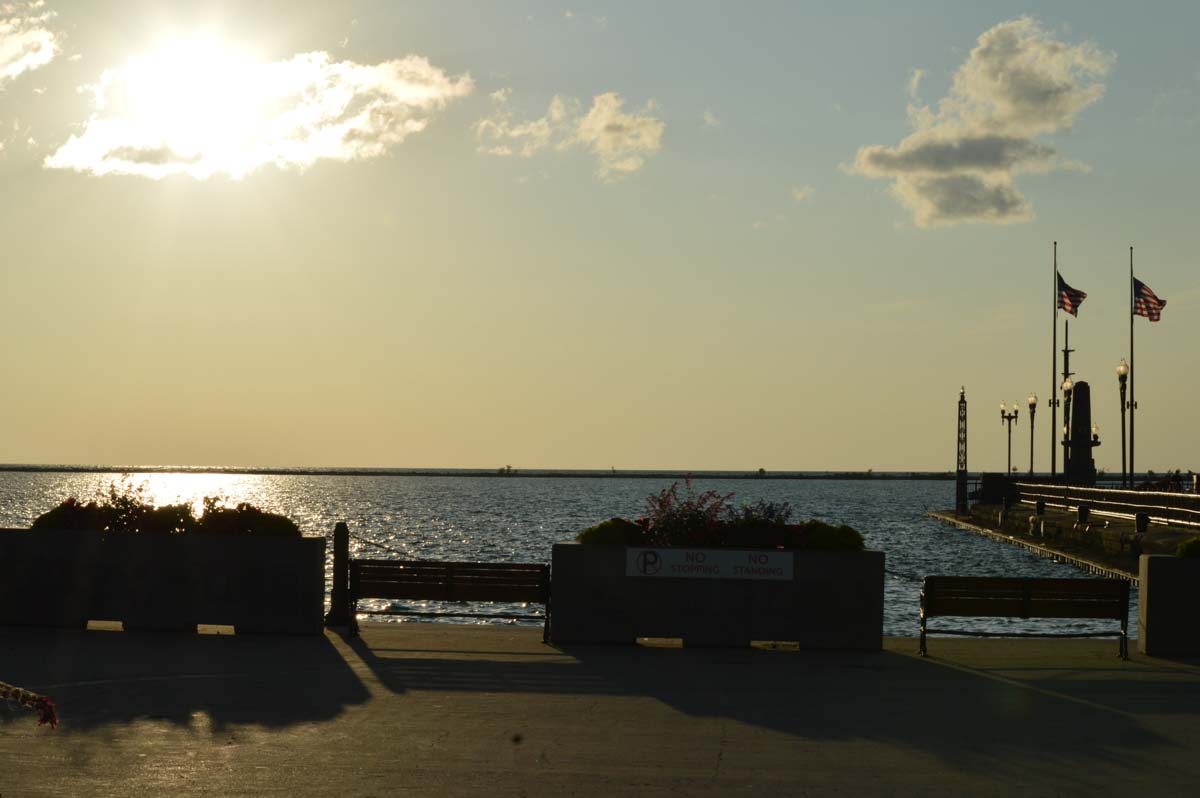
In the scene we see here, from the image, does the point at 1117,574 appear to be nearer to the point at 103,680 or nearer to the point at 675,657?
the point at 675,657

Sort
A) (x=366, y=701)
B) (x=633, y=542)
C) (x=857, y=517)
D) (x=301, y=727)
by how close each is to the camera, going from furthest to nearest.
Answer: (x=857, y=517), (x=633, y=542), (x=366, y=701), (x=301, y=727)

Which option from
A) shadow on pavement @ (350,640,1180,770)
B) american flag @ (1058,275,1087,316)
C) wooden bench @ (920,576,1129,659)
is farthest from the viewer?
american flag @ (1058,275,1087,316)

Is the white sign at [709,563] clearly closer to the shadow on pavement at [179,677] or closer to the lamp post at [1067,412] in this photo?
the shadow on pavement at [179,677]

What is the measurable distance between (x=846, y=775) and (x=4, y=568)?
13124mm

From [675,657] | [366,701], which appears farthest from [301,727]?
[675,657]

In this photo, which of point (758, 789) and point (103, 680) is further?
point (103, 680)

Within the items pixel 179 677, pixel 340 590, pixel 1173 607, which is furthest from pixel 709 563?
pixel 179 677

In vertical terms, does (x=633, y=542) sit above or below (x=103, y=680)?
above

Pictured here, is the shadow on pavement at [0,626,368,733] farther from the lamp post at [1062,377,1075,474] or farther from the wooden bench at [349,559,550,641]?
the lamp post at [1062,377,1075,474]

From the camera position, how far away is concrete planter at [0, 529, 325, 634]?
18141 mm

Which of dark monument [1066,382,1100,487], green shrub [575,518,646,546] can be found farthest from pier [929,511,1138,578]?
green shrub [575,518,646,546]

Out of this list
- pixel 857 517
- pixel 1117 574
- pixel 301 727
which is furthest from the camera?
pixel 857 517

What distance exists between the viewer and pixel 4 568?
1880 centimetres

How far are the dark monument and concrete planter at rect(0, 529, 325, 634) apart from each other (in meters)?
73.1
